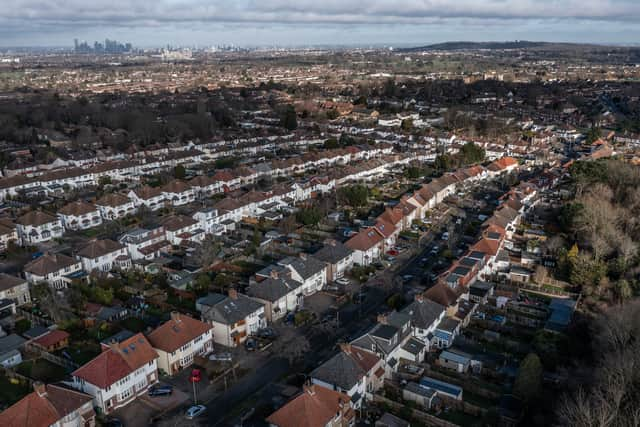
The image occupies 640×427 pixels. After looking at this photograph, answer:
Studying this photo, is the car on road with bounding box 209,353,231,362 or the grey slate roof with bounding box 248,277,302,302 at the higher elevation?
the grey slate roof with bounding box 248,277,302,302

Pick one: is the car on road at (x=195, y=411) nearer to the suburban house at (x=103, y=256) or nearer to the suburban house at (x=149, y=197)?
the suburban house at (x=103, y=256)

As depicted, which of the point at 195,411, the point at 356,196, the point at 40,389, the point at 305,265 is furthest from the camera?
the point at 356,196

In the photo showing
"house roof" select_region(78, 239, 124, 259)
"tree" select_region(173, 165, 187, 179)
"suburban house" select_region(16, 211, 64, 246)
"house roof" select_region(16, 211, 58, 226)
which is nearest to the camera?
"house roof" select_region(78, 239, 124, 259)

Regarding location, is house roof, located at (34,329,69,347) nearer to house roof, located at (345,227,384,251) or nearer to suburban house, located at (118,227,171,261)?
suburban house, located at (118,227,171,261)

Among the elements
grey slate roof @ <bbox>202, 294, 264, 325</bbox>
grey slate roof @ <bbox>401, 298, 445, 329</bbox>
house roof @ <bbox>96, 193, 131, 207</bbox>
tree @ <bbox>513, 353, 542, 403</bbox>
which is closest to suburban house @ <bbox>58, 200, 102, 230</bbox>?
house roof @ <bbox>96, 193, 131, 207</bbox>

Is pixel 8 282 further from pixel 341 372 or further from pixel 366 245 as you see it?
pixel 366 245

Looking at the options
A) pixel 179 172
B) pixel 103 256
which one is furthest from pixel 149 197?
pixel 103 256
